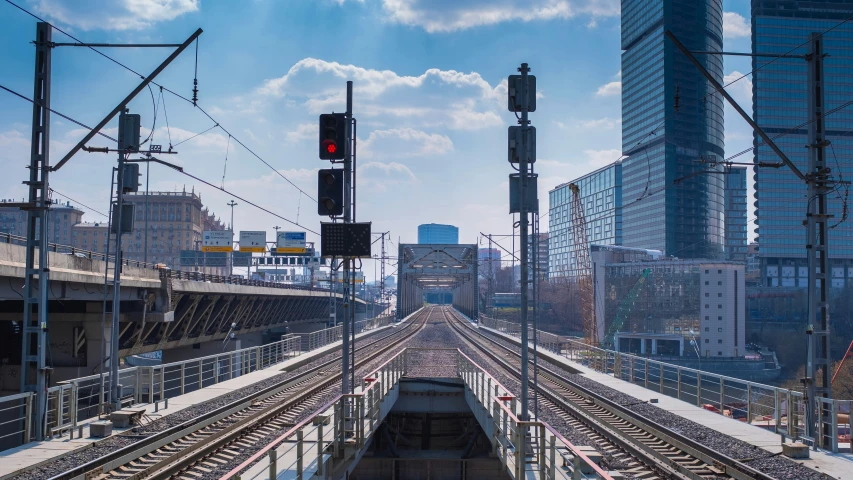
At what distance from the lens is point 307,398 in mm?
22219

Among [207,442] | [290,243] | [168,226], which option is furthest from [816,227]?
[168,226]

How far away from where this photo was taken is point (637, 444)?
1461cm

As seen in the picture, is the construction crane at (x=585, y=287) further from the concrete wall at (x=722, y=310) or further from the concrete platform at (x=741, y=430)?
the concrete platform at (x=741, y=430)

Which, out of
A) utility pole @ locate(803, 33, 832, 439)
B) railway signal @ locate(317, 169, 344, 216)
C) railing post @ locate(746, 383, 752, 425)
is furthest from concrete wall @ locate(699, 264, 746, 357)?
railway signal @ locate(317, 169, 344, 216)

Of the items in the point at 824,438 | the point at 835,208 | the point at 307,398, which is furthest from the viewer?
the point at 835,208

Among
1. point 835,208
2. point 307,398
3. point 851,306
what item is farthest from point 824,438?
point 835,208

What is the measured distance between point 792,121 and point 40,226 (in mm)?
171375

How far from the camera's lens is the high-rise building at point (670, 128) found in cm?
16975

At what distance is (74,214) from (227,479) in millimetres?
132927

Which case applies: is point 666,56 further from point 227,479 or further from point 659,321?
point 227,479

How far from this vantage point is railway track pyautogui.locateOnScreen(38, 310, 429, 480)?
12.3 metres

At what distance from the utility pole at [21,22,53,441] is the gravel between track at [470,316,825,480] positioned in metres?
13.0

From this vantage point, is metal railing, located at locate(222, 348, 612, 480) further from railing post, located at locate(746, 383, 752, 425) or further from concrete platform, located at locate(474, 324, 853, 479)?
railing post, located at locate(746, 383, 752, 425)

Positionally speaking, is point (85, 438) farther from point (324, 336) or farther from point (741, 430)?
point (324, 336)
